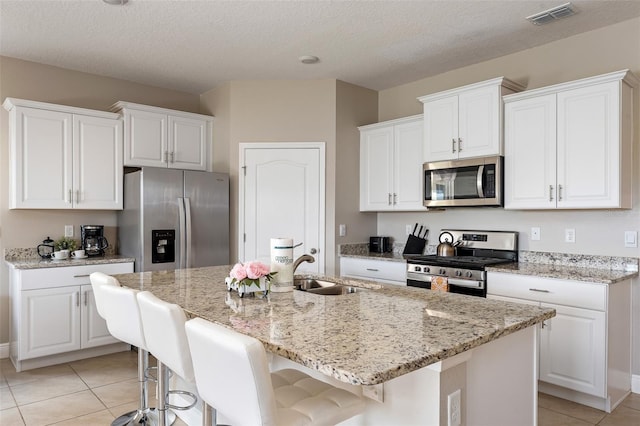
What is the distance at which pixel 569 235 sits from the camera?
11.2ft

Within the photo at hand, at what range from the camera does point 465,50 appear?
148 inches

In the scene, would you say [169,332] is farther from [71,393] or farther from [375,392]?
[71,393]

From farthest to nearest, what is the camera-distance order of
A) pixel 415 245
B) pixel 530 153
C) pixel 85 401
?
pixel 415 245 < pixel 530 153 < pixel 85 401

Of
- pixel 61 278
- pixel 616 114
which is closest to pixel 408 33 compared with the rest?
pixel 616 114

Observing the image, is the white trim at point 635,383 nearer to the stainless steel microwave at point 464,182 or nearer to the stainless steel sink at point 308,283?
the stainless steel microwave at point 464,182

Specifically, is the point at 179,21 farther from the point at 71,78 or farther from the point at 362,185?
the point at 362,185

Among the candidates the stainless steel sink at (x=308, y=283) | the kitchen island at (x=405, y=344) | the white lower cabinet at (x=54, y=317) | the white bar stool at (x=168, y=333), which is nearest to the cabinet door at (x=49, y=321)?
the white lower cabinet at (x=54, y=317)

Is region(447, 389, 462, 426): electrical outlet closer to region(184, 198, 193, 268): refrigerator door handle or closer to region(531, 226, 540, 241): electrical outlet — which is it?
region(531, 226, 540, 241): electrical outlet

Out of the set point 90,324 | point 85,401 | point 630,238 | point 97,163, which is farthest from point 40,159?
point 630,238

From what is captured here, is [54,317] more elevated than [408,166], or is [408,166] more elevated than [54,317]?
[408,166]

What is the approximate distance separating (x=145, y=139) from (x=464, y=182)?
9.94ft

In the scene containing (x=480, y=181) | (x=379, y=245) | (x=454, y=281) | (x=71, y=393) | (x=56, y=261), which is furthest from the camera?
(x=379, y=245)

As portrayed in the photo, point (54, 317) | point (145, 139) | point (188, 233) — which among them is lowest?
point (54, 317)

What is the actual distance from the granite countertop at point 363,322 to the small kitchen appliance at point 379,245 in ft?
7.66
